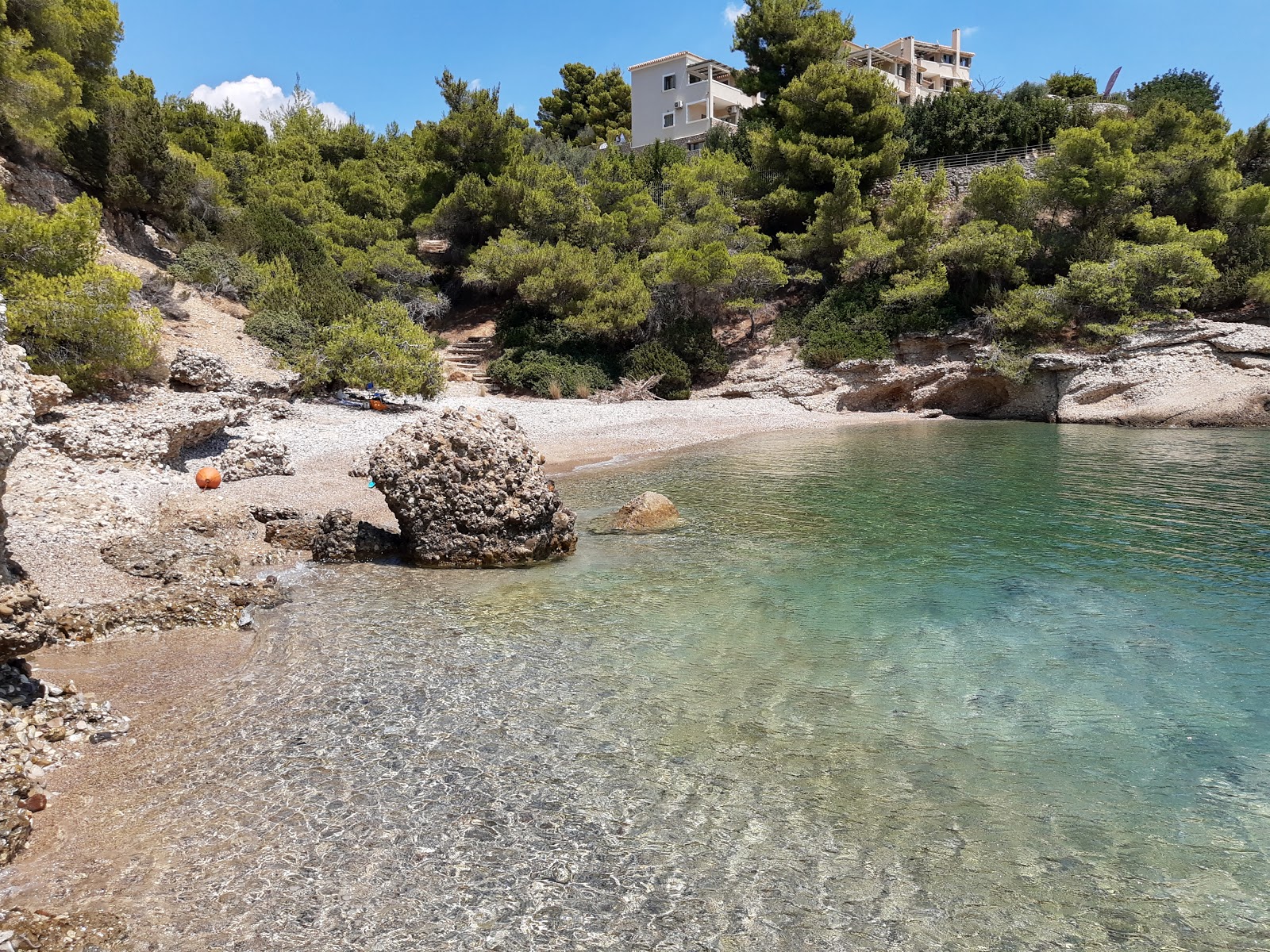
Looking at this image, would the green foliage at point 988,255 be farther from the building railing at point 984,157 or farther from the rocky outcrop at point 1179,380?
the building railing at point 984,157

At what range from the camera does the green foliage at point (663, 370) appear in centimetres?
2838

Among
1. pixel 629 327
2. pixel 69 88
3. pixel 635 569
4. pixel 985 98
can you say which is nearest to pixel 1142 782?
pixel 635 569

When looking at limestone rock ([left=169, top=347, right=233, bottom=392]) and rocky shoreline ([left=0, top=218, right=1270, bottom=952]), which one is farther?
limestone rock ([left=169, top=347, right=233, bottom=392])

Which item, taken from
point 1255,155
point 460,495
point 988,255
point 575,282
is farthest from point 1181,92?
point 460,495

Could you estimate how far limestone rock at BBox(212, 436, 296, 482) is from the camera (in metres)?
12.9

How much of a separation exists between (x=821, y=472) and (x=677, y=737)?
11348 mm

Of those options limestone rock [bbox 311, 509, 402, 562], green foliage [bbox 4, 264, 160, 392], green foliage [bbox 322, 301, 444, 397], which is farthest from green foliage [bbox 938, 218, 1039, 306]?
green foliage [bbox 4, 264, 160, 392]

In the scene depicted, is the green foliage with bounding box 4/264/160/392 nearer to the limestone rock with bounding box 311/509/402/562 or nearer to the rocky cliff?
the limestone rock with bounding box 311/509/402/562

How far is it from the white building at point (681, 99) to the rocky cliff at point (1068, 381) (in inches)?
1290

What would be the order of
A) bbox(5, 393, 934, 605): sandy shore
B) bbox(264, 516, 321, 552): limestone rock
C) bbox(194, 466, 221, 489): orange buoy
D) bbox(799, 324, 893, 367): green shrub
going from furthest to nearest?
bbox(799, 324, 893, 367): green shrub, bbox(194, 466, 221, 489): orange buoy, bbox(264, 516, 321, 552): limestone rock, bbox(5, 393, 934, 605): sandy shore

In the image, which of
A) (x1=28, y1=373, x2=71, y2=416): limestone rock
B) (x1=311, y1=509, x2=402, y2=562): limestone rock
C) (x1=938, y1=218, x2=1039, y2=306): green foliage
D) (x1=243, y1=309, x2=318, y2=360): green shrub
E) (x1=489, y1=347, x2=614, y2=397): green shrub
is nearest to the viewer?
(x1=311, y1=509, x2=402, y2=562): limestone rock

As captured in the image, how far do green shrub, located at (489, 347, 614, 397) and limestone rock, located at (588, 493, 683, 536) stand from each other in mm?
15501

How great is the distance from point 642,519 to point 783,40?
37.4 m

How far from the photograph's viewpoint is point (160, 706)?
5465mm
